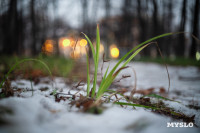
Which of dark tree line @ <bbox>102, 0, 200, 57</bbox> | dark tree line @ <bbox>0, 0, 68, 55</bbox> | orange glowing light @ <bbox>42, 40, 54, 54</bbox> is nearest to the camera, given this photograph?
orange glowing light @ <bbox>42, 40, 54, 54</bbox>

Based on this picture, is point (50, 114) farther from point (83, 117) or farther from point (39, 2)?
point (39, 2)

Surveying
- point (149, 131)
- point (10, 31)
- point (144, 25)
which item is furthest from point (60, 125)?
point (144, 25)

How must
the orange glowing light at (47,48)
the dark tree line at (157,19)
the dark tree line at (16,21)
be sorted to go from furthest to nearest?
the dark tree line at (157,19), the dark tree line at (16,21), the orange glowing light at (47,48)

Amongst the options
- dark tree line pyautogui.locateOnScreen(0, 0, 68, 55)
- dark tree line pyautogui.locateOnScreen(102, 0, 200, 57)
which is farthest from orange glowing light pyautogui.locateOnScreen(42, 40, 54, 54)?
dark tree line pyautogui.locateOnScreen(102, 0, 200, 57)

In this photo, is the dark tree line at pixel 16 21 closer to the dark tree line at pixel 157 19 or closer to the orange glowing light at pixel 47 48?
the orange glowing light at pixel 47 48

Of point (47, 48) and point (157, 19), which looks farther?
point (157, 19)

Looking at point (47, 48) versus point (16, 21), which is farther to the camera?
point (16, 21)

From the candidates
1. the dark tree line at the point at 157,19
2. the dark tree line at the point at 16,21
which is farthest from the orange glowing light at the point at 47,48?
the dark tree line at the point at 157,19

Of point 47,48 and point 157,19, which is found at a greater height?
point 157,19

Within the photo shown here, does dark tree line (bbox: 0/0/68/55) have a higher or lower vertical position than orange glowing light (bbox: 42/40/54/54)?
higher

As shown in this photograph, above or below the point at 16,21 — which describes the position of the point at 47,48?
below

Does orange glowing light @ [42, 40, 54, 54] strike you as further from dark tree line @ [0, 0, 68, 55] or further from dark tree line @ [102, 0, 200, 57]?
dark tree line @ [102, 0, 200, 57]
